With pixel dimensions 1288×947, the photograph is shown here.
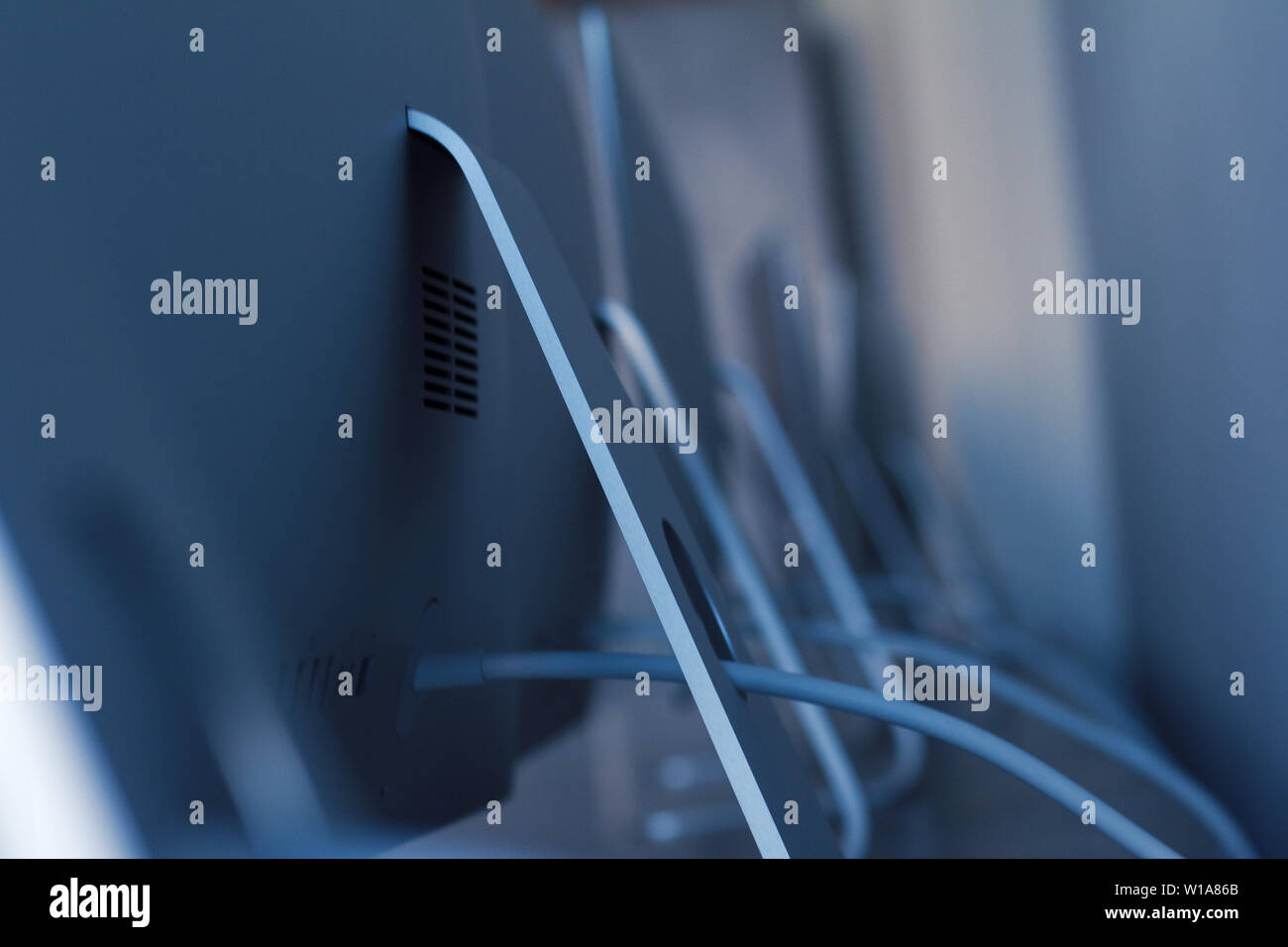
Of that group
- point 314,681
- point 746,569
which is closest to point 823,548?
point 746,569

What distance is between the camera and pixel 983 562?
2473mm

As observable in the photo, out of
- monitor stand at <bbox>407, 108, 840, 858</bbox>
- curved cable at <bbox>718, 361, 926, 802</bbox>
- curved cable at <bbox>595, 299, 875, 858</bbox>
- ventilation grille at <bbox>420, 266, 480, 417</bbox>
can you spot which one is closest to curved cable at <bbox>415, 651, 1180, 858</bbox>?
monitor stand at <bbox>407, 108, 840, 858</bbox>

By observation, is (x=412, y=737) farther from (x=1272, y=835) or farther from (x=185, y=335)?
(x=1272, y=835)

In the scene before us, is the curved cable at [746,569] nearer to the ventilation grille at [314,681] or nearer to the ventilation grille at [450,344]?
the ventilation grille at [450,344]

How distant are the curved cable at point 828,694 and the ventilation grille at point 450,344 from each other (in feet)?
0.44

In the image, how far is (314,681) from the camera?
417 mm

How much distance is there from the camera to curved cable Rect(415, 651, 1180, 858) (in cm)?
49

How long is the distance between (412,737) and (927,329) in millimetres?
3039

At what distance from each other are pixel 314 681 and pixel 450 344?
0.66 ft

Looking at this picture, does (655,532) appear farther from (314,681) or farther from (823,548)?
(823,548)

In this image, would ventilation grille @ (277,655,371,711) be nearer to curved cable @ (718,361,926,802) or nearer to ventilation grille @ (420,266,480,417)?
ventilation grille @ (420,266,480,417)


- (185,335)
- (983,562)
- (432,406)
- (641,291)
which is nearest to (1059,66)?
(983,562)

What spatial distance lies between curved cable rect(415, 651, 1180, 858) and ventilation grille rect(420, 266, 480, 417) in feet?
0.44
